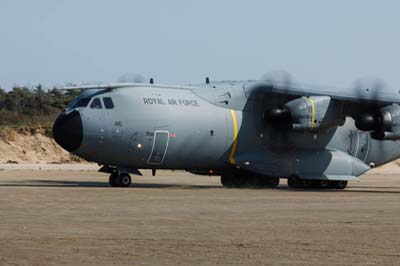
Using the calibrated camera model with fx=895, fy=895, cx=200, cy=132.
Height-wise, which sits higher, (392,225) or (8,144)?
(392,225)

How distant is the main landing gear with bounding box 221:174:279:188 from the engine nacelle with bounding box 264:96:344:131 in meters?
2.76

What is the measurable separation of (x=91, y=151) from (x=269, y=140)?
304 inches

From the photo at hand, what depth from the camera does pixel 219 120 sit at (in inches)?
1371

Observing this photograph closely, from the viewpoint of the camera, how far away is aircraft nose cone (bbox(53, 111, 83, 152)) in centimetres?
3172

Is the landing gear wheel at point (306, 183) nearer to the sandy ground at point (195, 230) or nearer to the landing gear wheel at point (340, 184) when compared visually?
the landing gear wheel at point (340, 184)

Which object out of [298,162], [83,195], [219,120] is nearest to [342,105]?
[298,162]

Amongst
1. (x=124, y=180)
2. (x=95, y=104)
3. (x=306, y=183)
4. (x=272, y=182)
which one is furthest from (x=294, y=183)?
(x=95, y=104)

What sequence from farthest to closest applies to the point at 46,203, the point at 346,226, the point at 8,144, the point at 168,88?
the point at 8,144 → the point at 168,88 → the point at 46,203 → the point at 346,226

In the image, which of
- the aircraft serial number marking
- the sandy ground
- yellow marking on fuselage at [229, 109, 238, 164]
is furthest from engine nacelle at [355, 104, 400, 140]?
the sandy ground

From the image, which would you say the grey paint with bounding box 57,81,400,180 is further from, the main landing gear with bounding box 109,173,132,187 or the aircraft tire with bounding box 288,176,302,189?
the aircraft tire with bounding box 288,176,302,189

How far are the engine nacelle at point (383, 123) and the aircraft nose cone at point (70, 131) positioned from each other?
1070 centimetres

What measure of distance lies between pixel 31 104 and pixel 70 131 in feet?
218

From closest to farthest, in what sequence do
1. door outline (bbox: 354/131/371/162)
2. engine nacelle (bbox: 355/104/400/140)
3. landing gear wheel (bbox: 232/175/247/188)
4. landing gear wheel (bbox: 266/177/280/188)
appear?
1. engine nacelle (bbox: 355/104/400/140)
2. landing gear wheel (bbox: 232/175/247/188)
3. landing gear wheel (bbox: 266/177/280/188)
4. door outline (bbox: 354/131/371/162)

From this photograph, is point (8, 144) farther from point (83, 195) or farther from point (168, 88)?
point (83, 195)
